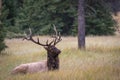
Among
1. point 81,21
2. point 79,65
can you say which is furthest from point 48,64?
point 81,21

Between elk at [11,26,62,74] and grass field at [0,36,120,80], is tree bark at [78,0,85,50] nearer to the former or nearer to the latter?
grass field at [0,36,120,80]

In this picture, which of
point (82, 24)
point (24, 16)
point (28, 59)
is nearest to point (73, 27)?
point (24, 16)

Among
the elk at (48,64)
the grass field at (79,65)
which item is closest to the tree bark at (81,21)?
the grass field at (79,65)

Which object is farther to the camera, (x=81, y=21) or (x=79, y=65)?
(x=81, y=21)

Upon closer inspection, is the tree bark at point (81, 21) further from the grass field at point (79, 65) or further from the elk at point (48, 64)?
the elk at point (48, 64)

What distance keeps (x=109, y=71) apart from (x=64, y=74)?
1192 millimetres

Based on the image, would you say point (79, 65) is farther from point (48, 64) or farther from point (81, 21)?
point (81, 21)

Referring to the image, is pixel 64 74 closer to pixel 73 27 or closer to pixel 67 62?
pixel 67 62

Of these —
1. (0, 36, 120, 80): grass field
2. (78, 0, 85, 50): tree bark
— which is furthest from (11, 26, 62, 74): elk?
(78, 0, 85, 50): tree bark

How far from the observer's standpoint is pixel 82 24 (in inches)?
732

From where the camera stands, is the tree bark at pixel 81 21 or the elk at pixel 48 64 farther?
the tree bark at pixel 81 21

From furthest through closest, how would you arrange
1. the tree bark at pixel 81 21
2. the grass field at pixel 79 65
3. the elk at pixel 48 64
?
the tree bark at pixel 81 21, the elk at pixel 48 64, the grass field at pixel 79 65

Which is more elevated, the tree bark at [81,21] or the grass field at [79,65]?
the tree bark at [81,21]

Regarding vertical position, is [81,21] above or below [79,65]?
above
